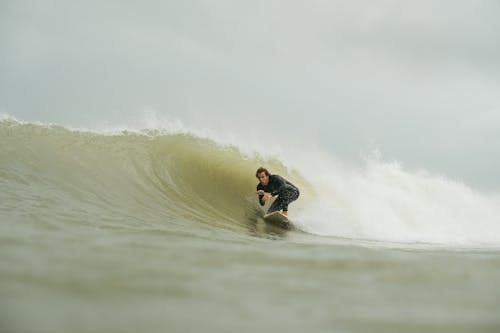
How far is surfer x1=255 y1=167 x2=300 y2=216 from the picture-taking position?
713 centimetres

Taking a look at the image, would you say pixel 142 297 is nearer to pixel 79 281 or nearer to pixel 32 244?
pixel 79 281

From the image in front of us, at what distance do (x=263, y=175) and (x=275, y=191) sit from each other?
1.49 ft

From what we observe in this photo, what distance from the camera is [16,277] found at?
2.09 metres

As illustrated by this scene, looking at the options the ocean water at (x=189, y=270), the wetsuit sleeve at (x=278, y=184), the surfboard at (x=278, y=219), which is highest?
the wetsuit sleeve at (x=278, y=184)

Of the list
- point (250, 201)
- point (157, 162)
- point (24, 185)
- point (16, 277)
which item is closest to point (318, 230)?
point (250, 201)

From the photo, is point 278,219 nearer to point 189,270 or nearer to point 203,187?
point 203,187

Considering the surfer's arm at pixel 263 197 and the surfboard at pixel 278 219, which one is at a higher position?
the surfer's arm at pixel 263 197

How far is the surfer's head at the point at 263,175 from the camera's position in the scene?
7.12 meters

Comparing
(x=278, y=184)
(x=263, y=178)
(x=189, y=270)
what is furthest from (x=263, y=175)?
(x=189, y=270)

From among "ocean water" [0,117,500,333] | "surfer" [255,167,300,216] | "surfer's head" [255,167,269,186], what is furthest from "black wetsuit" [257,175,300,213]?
"ocean water" [0,117,500,333]

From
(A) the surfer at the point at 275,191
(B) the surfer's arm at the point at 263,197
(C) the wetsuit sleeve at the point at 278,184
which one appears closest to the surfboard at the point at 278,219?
(A) the surfer at the point at 275,191

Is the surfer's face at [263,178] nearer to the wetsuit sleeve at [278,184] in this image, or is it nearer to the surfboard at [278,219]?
the wetsuit sleeve at [278,184]

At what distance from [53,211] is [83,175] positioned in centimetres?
293

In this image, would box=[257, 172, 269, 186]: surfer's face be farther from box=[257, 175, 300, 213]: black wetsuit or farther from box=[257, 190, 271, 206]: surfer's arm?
box=[257, 190, 271, 206]: surfer's arm
